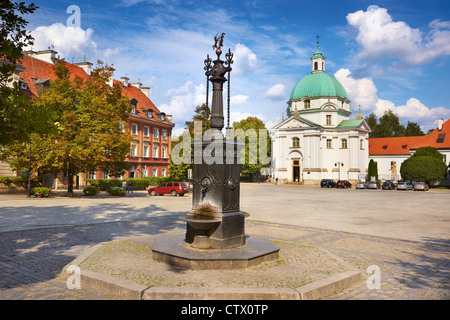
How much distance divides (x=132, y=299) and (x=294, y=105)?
2759 inches

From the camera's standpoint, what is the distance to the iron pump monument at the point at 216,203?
26.2 ft

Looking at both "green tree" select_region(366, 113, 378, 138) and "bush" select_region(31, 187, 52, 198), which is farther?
"green tree" select_region(366, 113, 378, 138)

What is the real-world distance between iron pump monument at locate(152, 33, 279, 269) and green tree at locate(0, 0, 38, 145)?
159 inches

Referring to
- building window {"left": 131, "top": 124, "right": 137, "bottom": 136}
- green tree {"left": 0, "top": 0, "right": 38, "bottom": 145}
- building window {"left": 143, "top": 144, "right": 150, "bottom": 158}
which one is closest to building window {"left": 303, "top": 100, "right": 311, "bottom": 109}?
building window {"left": 143, "top": 144, "right": 150, "bottom": 158}

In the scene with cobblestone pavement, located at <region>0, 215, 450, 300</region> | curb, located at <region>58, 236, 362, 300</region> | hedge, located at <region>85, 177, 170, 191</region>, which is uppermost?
hedge, located at <region>85, 177, 170, 191</region>

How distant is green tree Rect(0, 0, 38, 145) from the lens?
708cm

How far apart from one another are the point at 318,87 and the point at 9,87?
67.9 m

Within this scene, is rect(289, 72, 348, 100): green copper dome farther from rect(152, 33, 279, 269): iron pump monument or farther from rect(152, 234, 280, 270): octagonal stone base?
rect(152, 234, 280, 270): octagonal stone base

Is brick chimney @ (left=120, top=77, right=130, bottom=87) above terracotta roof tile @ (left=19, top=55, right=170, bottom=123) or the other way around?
above

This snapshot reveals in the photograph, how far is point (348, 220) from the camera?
16.4 meters

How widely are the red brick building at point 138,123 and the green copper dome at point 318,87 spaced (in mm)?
29976

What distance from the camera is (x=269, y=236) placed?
1181 centimetres

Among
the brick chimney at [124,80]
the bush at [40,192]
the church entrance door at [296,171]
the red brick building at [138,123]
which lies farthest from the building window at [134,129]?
the church entrance door at [296,171]

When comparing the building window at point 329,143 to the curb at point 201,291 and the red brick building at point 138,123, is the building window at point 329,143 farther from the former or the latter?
the curb at point 201,291
